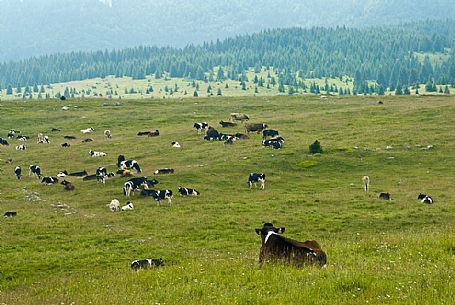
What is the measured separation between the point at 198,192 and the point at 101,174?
10.9m

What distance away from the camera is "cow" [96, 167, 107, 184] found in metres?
47.5

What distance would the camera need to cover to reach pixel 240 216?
33.5 meters

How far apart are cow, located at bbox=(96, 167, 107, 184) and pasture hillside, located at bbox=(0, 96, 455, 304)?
1.08 metres

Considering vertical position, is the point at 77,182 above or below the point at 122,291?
below

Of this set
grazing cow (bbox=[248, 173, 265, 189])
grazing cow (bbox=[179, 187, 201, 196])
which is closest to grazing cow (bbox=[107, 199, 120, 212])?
grazing cow (bbox=[179, 187, 201, 196])

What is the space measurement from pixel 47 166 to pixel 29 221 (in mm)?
24110

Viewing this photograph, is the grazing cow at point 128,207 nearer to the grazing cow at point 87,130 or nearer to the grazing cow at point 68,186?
the grazing cow at point 68,186

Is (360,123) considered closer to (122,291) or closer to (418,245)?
(418,245)

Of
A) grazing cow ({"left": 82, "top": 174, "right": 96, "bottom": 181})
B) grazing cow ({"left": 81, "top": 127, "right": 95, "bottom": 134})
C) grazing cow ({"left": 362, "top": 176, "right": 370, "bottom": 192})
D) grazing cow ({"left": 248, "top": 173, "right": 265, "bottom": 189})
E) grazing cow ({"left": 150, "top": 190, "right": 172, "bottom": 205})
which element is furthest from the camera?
grazing cow ({"left": 81, "top": 127, "right": 95, "bottom": 134})

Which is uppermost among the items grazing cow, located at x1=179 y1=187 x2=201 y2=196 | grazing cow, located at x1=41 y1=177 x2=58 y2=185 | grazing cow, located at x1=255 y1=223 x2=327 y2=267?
grazing cow, located at x1=255 y1=223 x2=327 y2=267

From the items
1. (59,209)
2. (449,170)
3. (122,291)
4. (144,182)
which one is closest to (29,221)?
(59,209)

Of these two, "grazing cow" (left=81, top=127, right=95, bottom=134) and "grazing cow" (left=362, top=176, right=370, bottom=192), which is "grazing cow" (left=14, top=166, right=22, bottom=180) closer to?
"grazing cow" (left=362, top=176, right=370, bottom=192)

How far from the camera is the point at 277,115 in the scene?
8981 cm

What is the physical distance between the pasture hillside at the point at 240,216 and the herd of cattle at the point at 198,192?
0.74m
